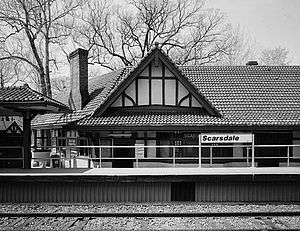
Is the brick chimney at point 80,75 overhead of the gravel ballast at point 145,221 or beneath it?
overhead

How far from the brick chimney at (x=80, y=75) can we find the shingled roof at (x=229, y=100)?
0.56 metres

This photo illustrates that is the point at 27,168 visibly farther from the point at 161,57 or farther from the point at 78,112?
the point at 161,57

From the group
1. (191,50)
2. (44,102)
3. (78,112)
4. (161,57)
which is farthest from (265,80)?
(191,50)

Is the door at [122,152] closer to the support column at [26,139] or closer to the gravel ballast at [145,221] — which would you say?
the support column at [26,139]

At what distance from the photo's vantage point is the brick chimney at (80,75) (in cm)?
2047

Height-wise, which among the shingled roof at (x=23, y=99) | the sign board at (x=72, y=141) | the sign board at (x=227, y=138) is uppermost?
the shingled roof at (x=23, y=99)

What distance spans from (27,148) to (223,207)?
312 inches

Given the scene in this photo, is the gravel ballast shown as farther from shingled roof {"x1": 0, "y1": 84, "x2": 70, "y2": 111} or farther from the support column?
shingled roof {"x1": 0, "y1": 84, "x2": 70, "y2": 111}

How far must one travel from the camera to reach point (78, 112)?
65.9 ft

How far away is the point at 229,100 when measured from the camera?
19.7m

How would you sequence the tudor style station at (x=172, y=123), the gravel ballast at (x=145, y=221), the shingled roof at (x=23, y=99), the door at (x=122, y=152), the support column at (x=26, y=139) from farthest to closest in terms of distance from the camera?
the door at (x=122, y=152)
the tudor style station at (x=172, y=123)
the support column at (x=26, y=139)
the shingled roof at (x=23, y=99)
the gravel ballast at (x=145, y=221)

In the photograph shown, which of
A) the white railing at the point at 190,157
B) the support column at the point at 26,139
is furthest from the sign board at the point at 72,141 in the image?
the support column at the point at 26,139

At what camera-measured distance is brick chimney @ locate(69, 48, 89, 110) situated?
806 inches

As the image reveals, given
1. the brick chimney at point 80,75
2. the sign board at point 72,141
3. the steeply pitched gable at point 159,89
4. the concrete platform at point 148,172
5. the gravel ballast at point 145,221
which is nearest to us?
the gravel ballast at point 145,221
